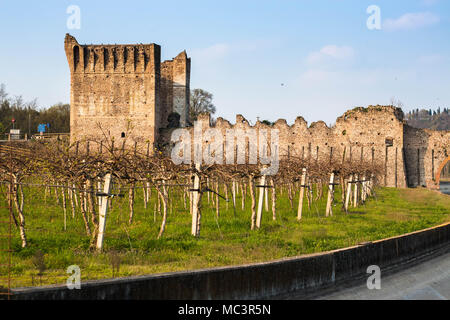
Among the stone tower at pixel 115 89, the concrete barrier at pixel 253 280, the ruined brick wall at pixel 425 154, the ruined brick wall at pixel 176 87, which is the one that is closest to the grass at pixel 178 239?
the concrete barrier at pixel 253 280

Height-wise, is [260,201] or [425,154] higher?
[425,154]

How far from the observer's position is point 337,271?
10.7 m

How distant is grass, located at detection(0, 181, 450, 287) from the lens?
33.1 feet

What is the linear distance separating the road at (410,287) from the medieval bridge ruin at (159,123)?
2529 centimetres

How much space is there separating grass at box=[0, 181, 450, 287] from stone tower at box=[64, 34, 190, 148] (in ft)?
58.4

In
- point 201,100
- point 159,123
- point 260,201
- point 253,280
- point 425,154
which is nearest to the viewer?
point 253,280

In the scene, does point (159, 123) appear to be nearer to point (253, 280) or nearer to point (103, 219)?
point (103, 219)

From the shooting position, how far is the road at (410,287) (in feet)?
31.2

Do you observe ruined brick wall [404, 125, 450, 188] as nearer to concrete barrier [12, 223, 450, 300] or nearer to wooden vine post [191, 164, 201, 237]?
concrete barrier [12, 223, 450, 300]

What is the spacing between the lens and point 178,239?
13594 mm

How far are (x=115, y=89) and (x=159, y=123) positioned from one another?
13.6ft

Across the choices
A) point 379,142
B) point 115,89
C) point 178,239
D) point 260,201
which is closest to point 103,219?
point 178,239

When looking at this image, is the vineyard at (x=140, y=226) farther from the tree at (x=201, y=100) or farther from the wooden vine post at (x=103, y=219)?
the tree at (x=201, y=100)
